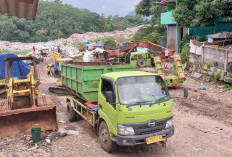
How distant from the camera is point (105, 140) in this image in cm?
594

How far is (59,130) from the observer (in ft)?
23.2

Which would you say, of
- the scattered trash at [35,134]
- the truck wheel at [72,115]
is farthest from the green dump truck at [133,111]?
the truck wheel at [72,115]

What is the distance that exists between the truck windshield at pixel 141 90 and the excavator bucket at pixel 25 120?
2770 mm

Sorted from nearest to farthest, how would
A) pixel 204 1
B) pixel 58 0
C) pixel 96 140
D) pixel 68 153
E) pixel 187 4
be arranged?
1. pixel 68 153
2. pixel 96 140
3. pixel 204 1
4. pixel 187 4
5. pixel 58 0

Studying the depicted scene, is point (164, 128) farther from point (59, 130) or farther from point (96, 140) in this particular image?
point (59, 130)

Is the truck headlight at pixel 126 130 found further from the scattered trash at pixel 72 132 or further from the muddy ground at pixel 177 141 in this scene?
the scattered trash at pixel 72 132

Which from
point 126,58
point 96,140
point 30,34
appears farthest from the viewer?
point 30,34

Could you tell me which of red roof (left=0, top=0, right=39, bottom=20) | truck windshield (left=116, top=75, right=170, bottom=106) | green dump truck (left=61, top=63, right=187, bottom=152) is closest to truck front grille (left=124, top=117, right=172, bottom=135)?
green dump truck (left=61, top=63, right=187, bottom=152)

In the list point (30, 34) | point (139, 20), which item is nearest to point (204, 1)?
point (30, 34)

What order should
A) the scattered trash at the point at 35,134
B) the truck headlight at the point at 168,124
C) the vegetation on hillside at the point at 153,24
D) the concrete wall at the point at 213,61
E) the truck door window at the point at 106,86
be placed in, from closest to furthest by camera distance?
the truck headlight at the point at 168,124 → the truck door window at the point at 106,86 → the scattered trash at the point at 35,134 → the concrete wall at the point at 213,61 → the vegetation on hillside at the point at 153,24

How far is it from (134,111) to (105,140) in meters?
1.30

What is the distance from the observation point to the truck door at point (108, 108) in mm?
5434

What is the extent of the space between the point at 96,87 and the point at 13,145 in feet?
9.11

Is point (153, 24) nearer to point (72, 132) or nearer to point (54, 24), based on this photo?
point (72, 132)
